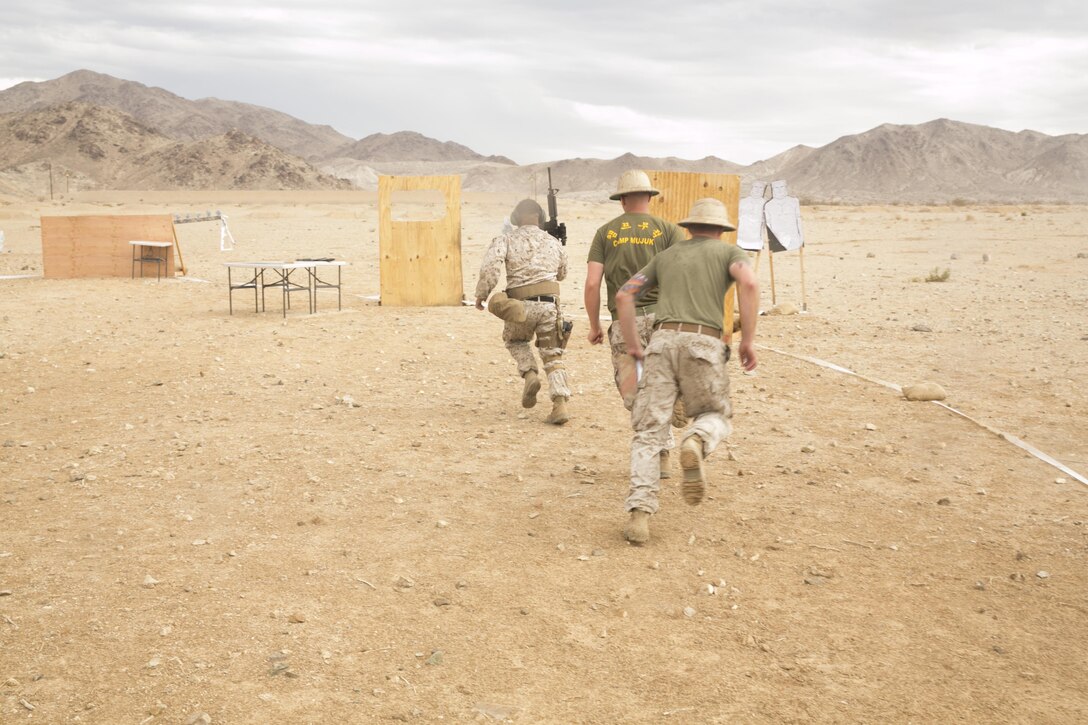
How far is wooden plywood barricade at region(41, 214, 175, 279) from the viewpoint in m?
19.9

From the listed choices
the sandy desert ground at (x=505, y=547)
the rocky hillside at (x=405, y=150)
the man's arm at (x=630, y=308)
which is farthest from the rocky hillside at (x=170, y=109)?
the man's arm at (x=630, y=308)

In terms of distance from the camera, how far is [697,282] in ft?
18.7

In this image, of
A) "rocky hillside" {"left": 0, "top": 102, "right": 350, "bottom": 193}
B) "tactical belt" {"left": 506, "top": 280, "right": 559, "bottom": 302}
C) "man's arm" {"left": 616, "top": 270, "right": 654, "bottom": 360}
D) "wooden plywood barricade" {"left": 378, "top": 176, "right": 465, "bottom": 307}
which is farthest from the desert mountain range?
"man's arm" {"left": 616, "top": 270, "right": 654, "bottom": 360}

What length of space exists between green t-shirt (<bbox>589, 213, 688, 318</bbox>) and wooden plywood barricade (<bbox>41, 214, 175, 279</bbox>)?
15758 millimetres

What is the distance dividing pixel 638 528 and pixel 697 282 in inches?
55.4

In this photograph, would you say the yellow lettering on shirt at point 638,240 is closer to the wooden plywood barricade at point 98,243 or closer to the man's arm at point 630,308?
the man's arm at point 630,308

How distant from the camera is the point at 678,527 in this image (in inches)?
235

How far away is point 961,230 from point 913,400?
1239 inches

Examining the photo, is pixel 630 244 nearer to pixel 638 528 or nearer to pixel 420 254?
pixel 638 528

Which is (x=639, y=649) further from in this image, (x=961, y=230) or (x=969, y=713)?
(x=961, y=230)

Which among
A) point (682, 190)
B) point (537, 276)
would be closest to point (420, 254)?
point (682, 190)

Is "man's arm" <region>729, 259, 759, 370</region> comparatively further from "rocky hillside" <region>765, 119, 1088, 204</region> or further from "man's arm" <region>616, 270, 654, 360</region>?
"rocky hillside" <region>765, 119, 1088, 204</region>

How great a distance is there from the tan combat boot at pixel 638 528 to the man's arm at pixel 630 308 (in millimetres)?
997

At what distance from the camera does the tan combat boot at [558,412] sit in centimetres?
843
